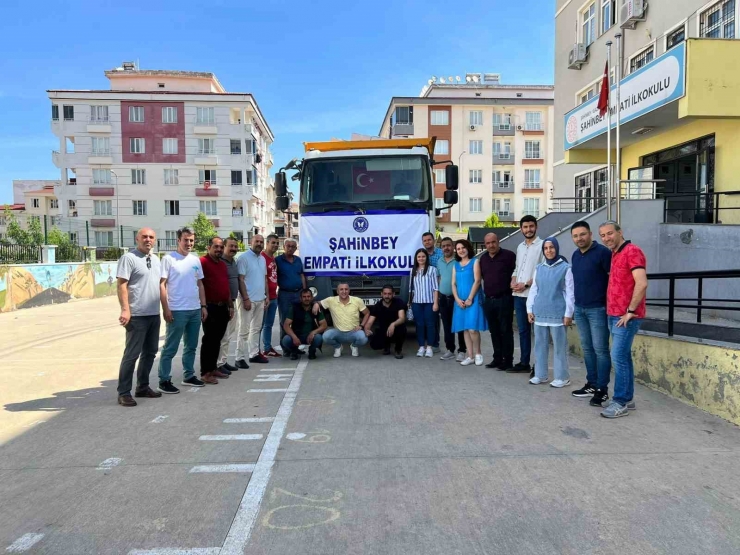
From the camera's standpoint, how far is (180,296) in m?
6.58

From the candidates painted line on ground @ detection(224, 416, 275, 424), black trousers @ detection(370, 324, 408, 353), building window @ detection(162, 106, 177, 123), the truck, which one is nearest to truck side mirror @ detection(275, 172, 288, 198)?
the truck

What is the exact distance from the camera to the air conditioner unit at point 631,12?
17.1 meters

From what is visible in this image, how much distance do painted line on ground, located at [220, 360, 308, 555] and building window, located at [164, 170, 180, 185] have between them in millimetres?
46662

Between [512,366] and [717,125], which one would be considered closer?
[512,366]

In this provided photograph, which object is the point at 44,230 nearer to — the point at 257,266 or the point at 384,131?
the point at 257,266

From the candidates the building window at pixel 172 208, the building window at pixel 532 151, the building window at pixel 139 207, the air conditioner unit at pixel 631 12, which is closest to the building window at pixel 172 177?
the building window at pixel 172 208

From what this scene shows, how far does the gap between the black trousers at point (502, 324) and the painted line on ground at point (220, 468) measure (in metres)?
4.40

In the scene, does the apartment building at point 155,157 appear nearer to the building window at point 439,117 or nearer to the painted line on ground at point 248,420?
the building window at point 439,117

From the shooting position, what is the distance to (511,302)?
25.1 ft

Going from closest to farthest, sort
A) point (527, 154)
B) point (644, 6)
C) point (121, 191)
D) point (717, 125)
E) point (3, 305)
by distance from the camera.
A: point (717, 125)
point (3, 305)
point (644, 6)
point (121, 191)
point (527, 154)

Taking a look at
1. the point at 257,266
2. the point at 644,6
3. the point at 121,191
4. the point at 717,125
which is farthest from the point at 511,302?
the point at 121,191

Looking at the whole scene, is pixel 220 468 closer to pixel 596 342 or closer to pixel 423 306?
pixel 596 342

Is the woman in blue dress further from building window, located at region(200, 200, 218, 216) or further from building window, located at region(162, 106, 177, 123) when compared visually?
building window, located at region(162, 106, 177, 123)

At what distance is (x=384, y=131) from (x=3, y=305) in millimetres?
49507
